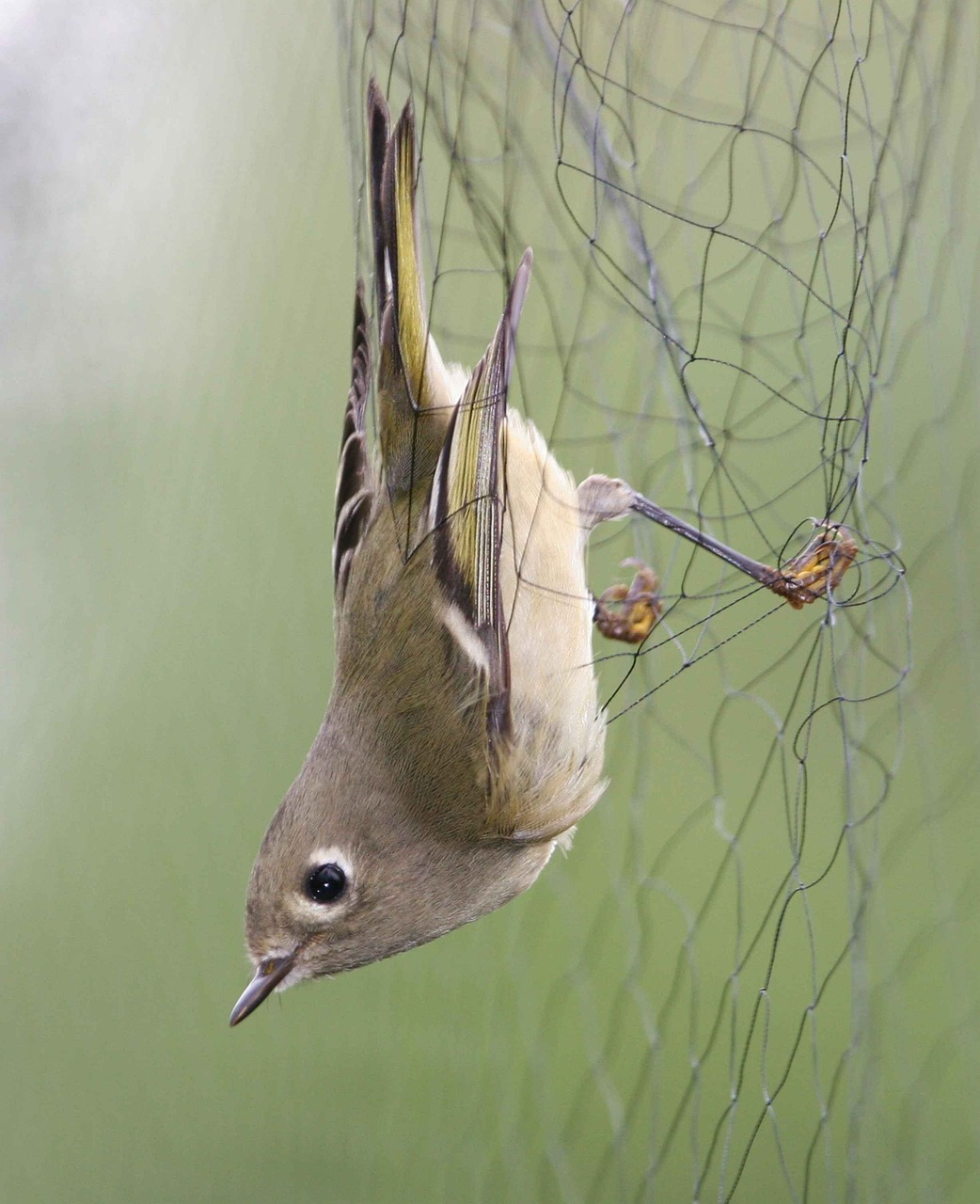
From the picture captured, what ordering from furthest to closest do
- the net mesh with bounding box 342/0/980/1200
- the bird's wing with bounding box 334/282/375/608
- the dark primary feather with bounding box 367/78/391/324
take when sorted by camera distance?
the net mesh with bounding box 342/0/980/1200 → the bird's wing with bounding box 334/282/375/608 → the dark primary feather with bounding box 367/78/391/324

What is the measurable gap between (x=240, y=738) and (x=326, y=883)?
88cm

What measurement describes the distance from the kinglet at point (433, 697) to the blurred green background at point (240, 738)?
23cm

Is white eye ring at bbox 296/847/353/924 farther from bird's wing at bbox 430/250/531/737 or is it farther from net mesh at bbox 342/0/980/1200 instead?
net mesh at bbox 342/0/980/1200

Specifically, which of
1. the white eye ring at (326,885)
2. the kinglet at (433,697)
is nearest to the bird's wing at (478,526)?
the kinglet at (433,697)

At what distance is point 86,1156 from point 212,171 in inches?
52.5

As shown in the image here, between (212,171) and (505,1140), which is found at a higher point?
(212,171)

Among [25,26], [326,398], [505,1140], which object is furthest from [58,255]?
[505,1140]

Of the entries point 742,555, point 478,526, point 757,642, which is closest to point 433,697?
point 478,526

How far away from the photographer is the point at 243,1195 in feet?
4.59

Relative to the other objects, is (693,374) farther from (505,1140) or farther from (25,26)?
(25,26)

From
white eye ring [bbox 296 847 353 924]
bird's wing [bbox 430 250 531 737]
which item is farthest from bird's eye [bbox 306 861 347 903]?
bird's wing [bbox 430 250 531 737]

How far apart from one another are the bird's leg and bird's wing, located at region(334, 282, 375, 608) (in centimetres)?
12

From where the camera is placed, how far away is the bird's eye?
0.61 metres

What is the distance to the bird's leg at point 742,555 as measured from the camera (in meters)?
0.62
